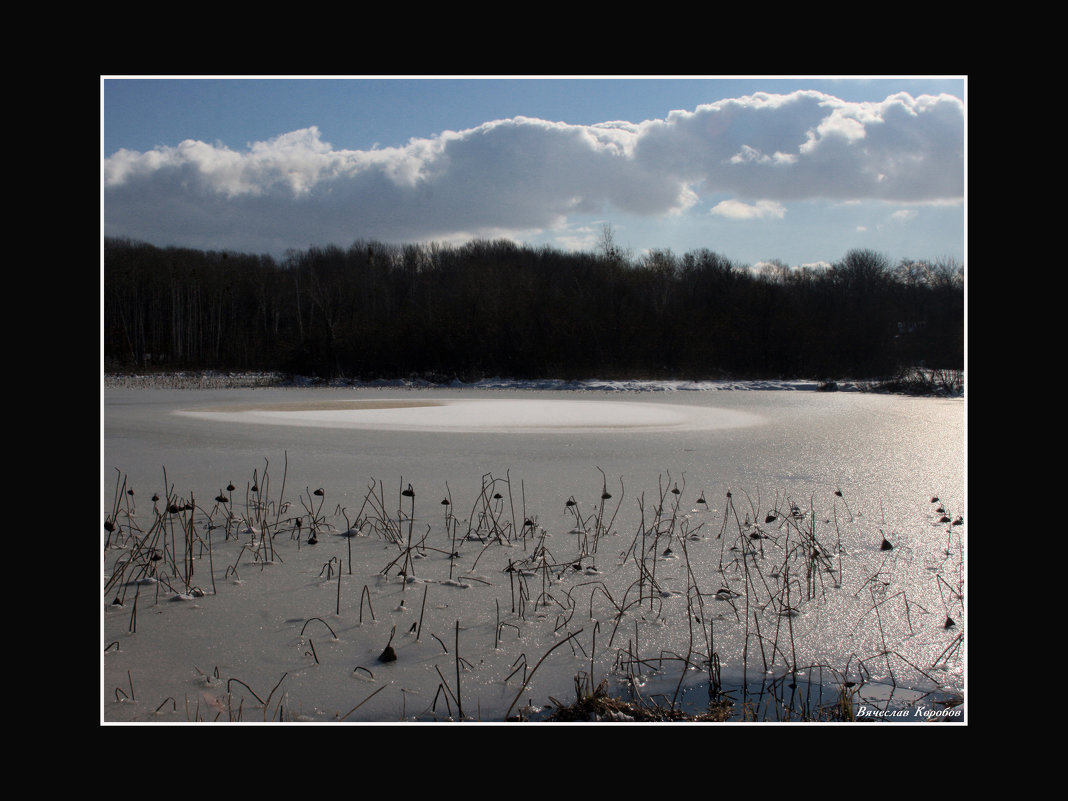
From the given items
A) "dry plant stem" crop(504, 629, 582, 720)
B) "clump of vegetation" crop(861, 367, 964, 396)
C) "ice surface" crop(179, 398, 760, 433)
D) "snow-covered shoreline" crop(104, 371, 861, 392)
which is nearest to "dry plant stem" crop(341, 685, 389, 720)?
"dry plant stem" crop(504, 629, 582, 720)

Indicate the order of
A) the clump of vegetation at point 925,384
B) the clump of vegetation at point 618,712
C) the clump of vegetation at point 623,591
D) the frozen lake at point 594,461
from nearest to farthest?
the clump of vegetation at point 618,712, the clump of vegetation at point 623,591, the frozen lake at point 594,461, the clump of vegetation at point 925,384

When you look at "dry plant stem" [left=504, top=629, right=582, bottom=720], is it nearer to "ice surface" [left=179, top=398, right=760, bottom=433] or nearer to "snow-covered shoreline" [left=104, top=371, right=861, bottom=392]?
"ice surface" [left=179, top=398, right=760, bottom=433]

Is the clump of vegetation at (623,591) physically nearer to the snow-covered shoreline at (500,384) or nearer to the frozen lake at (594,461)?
the frozen lake at (594,461)

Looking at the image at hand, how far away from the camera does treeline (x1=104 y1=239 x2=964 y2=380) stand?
98.1 ft

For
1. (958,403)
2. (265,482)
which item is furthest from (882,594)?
(958,403)

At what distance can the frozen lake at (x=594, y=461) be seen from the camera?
159 inches

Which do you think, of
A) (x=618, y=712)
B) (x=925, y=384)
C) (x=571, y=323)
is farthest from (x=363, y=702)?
(x=571, y=323)

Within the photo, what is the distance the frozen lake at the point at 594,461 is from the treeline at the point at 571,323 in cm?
1739

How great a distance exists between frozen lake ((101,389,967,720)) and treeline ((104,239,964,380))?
1739 cm

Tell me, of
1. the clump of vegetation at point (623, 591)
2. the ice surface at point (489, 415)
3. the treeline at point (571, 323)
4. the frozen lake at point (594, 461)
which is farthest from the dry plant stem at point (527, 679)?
the treeline at point (571, 323)

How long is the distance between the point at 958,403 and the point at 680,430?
8.75m

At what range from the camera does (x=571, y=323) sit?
1225 inches

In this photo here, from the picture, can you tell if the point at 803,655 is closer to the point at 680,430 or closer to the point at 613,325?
the point at 680,430

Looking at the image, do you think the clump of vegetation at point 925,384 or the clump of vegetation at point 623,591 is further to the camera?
the clump of vegetation at point 925,384
